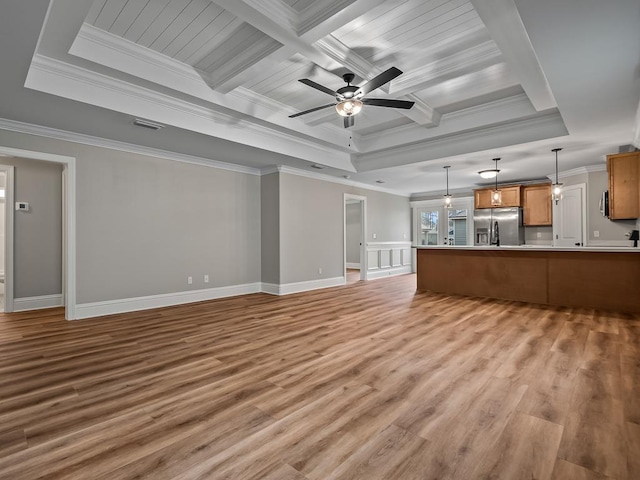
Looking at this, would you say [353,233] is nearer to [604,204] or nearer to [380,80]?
[604,204]

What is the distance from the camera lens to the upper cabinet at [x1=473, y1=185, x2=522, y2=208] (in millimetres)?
8031

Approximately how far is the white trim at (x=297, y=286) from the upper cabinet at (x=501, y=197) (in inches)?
178

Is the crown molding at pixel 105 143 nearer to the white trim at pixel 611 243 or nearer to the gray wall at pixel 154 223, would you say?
the gray wall at pixel 154 223

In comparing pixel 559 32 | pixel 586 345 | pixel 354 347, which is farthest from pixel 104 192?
pixel 586 345

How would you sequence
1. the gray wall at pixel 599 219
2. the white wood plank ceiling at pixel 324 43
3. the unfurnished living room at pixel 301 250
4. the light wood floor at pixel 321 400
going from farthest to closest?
1. the gray wall at pixel 599 219
2. the white wood plank ceiling at pixel 324 43
3. the unfurnished living room at pixel 301 250
4. the light wood floor at pixel 321 400

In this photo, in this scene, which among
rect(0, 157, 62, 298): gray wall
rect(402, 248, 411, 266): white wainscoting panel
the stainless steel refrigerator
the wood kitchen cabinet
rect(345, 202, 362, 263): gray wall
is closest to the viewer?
rect(0, 157, 62, 298): gray wall

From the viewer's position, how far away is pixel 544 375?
2.60 metres

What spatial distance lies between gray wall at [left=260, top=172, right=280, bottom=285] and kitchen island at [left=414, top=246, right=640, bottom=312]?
10.3 ft

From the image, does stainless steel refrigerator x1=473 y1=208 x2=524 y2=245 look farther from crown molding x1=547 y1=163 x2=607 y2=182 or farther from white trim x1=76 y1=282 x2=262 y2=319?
white trim x1=76 y1=282 x2=262 y2=319

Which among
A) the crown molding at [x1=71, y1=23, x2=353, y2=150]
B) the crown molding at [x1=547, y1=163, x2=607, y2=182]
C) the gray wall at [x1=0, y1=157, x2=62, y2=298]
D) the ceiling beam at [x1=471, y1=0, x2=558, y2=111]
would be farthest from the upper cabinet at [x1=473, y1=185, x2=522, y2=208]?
the gray wall at [x1=0, y1=157, x2=62, y2=298]

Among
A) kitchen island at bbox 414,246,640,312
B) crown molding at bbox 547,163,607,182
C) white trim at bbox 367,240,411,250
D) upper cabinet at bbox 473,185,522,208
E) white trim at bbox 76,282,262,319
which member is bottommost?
white trim at bbox 76,282,262,319

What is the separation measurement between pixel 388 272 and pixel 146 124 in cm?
731

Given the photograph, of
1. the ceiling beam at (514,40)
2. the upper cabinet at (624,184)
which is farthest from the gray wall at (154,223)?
the upper cabinet at (624,184)

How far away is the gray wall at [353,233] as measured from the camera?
1146 cm
